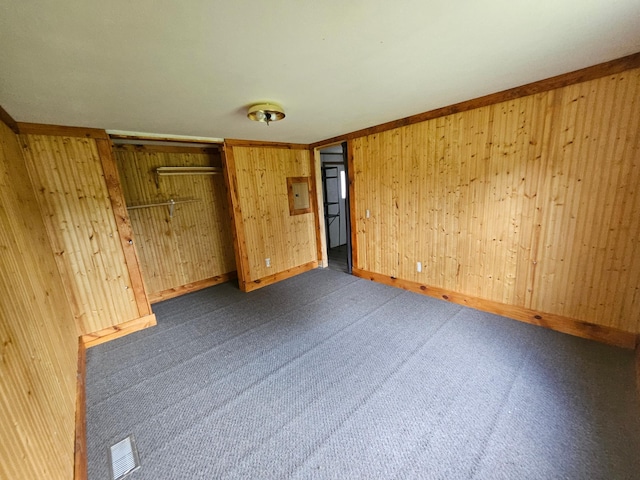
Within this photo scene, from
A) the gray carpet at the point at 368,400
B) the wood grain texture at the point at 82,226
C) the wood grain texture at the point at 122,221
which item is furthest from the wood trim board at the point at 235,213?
the wood grain texture at the point at 82,226

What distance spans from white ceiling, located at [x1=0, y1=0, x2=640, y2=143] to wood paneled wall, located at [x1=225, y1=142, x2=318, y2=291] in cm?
146

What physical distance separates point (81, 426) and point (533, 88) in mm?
4260

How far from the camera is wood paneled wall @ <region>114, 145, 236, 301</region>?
3500 millimetres

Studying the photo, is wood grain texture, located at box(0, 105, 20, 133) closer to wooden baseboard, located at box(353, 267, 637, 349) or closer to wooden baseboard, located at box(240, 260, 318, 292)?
wooden baseboard, located at box(240, 260, 318, 292)

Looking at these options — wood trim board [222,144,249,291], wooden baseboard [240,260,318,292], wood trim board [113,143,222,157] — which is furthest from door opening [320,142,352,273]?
wood trim board [113,143,222,157]

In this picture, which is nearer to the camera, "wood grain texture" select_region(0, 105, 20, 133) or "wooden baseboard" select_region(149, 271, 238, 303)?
"wood grain texture" select_region(0, 105, 20, 133)

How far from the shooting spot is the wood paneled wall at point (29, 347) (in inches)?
36.6

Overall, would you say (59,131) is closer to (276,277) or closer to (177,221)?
(177,221)

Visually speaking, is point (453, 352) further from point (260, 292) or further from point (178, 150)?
point (178, 150)

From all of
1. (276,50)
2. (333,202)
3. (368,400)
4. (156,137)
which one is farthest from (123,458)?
(333,202)

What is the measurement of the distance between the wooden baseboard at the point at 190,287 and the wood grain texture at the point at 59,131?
2.19m

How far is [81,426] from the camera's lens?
163 cm

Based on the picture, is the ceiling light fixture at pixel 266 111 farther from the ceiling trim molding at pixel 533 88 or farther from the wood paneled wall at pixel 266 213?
the ceiling trim molding at pixel 533 88

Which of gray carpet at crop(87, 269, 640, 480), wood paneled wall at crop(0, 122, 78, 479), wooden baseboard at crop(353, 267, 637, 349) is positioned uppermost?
wood paneled wall at crop(0, 122, 78, 479)
